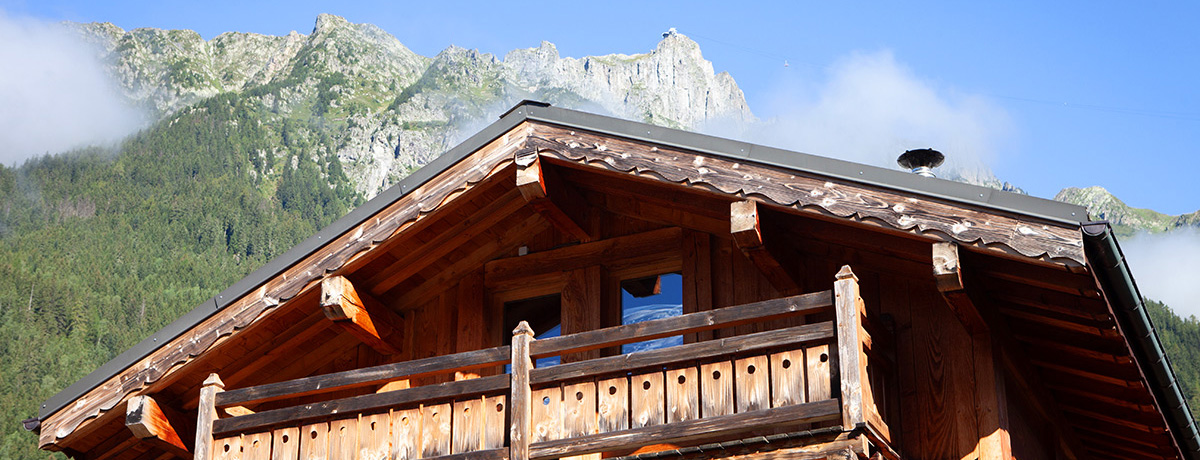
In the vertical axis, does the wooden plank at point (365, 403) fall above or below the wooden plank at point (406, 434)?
above

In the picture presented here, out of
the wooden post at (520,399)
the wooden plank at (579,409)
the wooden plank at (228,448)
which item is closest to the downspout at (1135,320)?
the wooden plank at (579,409)

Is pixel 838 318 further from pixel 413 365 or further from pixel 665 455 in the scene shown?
pixel 413 365

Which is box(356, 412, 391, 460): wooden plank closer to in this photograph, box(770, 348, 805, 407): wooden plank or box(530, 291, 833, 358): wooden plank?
box(530, 291, 833, 358): wooden plank

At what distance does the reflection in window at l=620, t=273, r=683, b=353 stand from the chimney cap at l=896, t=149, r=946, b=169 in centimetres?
229

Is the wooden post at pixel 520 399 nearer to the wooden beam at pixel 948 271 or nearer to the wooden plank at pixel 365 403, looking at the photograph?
the wooden plank at pixel 365 403

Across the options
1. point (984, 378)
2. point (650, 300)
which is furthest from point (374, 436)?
point (984, 378)

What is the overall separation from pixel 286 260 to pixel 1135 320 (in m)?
6.98

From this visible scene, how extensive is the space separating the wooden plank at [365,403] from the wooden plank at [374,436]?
9cm

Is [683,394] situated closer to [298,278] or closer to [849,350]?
[849,350]

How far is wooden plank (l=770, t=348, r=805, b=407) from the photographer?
8.63m

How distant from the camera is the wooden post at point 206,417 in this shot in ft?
33.9

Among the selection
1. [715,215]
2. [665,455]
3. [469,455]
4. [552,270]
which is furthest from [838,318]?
[552,270]

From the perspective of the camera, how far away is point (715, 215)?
35.2ft

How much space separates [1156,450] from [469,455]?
6699mm
